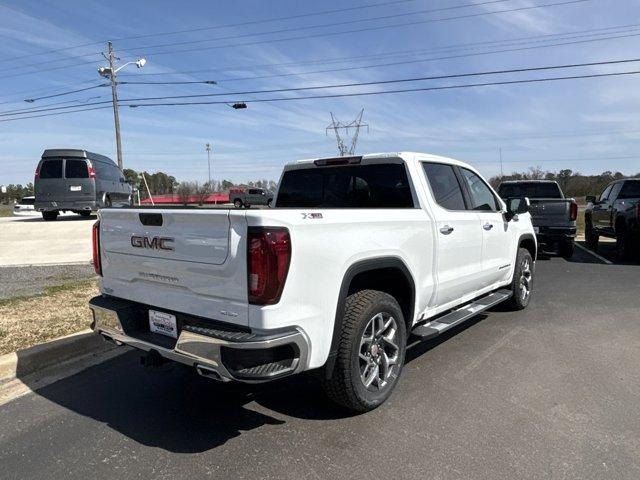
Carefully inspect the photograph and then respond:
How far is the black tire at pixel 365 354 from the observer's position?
3352mm

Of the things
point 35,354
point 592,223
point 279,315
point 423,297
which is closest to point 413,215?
point 423,297

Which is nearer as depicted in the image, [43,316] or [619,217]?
[43,316]

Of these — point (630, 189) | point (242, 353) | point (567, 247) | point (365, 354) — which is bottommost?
point (567, 247)

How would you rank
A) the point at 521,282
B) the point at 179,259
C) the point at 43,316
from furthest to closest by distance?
the point at 521,282 < the point at 43,316 < the point at 179,259

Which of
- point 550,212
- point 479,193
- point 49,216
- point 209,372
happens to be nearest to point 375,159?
point 479,193

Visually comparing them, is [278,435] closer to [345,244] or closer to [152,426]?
[152,426]

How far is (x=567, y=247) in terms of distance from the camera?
1173 cm

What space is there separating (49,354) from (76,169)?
11.7 m

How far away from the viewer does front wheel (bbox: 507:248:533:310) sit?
640 centimetres

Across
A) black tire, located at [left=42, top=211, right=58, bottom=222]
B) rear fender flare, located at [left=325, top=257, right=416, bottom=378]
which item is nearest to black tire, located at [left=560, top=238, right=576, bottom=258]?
rear fender flare, located at [left=325, top=257, right=416, bottom=378]

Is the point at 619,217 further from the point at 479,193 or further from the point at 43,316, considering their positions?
the point at 43,316

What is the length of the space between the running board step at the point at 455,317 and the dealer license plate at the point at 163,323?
6.42ft

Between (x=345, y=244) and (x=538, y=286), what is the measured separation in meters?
6.29

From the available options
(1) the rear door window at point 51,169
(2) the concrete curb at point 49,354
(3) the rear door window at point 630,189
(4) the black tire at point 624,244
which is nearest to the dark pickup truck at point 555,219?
(4) the black tire at point 624,244
